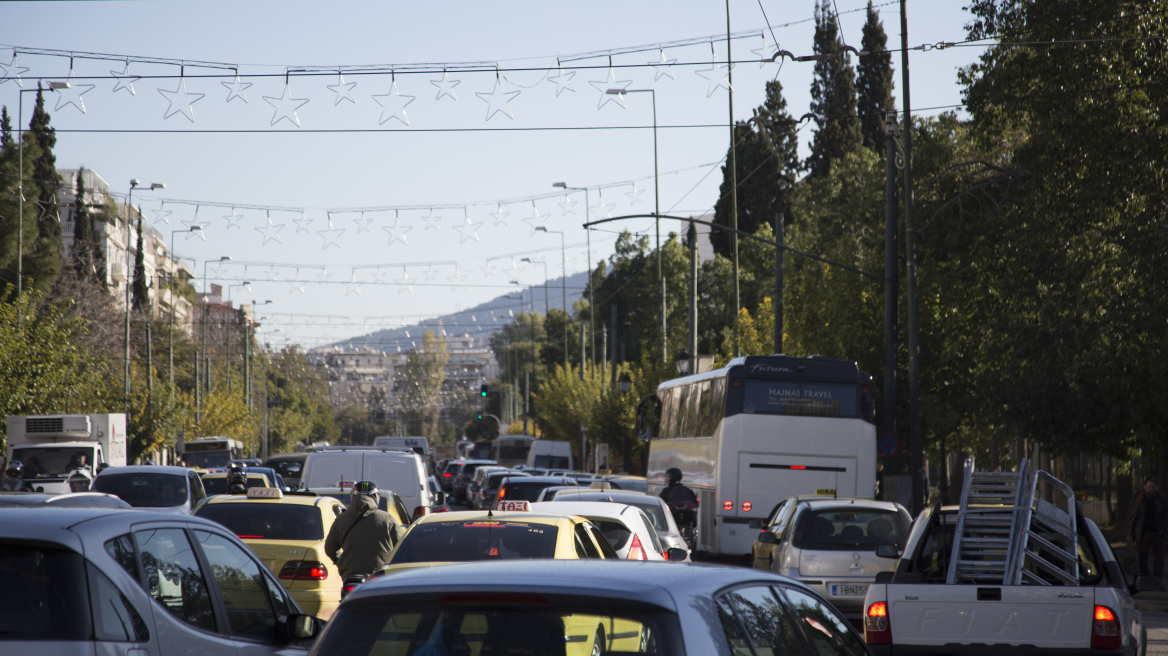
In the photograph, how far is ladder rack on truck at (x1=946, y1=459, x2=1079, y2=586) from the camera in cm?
909

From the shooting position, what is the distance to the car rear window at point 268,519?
13383mm

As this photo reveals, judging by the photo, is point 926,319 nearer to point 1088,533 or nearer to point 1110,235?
point 1110,235

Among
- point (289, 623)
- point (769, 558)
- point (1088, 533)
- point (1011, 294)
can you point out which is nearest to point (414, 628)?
point (289, 623)

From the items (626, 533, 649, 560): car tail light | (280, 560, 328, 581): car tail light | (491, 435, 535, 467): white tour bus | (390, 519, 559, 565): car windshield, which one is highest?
(390, 519, 559, 565): car windshield

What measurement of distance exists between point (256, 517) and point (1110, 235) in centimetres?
1603

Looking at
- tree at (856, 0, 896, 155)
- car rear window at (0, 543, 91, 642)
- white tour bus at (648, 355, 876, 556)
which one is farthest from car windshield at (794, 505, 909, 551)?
tree at (856, 0, 896, 155)

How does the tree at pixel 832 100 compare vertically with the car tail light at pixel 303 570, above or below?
above

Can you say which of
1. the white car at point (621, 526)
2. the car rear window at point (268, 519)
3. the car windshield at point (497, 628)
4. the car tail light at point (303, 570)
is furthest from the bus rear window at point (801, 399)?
the car windshield at point (497, 628)

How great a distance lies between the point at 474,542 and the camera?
984 centimetres

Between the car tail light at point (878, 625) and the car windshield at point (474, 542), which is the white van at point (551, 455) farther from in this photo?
the car tail light at point (878, 625)

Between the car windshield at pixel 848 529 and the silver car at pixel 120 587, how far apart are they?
28.9 feet

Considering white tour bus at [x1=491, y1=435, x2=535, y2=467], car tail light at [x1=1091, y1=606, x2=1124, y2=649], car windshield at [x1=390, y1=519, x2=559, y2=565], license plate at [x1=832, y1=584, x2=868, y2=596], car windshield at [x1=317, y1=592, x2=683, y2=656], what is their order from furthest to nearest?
white tour bus at [x1=491, y1=435, x2=535, y2=467], license plate at [x1=832, y1=584, x2=868, y2=596], car windshield at [x1=390, y1=519, x2=559, y2=565], car tail light at [x1=1091, y1=606, x2=1124, y2=649], car windshield at [x1=317, y1=592, x2=683, y2=656]

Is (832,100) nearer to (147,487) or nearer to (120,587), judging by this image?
(147,487)

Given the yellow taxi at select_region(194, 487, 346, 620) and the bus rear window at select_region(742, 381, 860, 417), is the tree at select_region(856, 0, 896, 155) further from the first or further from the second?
the yellow taxi at select_region(194, 487, 346, 620)
